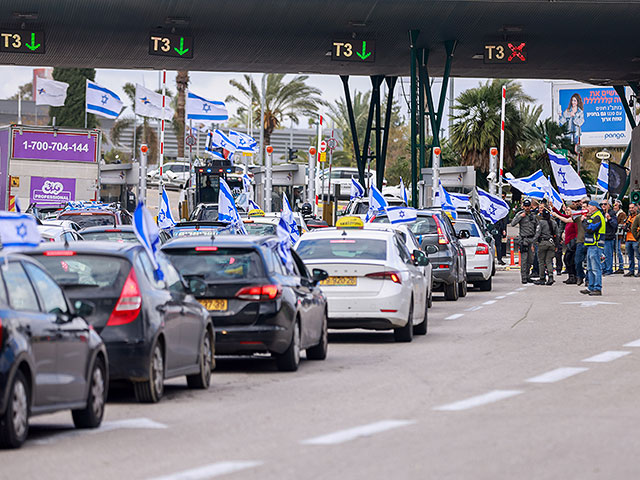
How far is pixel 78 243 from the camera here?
41.0 feet

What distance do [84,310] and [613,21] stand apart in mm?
29104

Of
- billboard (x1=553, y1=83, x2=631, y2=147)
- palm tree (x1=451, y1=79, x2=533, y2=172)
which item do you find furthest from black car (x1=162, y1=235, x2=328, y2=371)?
billboard (x1=553, y1=83, x2=631, y2=147)

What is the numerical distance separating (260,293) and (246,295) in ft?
0.50

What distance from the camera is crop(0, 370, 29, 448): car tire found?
9.12 m

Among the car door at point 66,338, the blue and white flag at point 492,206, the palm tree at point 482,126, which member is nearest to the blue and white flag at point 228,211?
the car door at point 66,338

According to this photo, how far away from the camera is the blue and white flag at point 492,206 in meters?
43.8

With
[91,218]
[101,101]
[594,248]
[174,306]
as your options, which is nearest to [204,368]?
[174,306]

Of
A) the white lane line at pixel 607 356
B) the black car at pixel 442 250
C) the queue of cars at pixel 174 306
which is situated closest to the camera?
the queue of cars at pixel 174 306

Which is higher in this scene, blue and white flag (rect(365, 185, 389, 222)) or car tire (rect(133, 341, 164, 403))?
blue and white flag (rect(365, 185, 389, 222))

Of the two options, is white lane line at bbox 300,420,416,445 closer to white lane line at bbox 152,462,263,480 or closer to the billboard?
white lane line at bbox 152,462,263,480

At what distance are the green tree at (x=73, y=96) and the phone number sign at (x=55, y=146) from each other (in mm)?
63109

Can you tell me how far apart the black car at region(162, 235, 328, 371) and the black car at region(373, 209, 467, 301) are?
1260cm

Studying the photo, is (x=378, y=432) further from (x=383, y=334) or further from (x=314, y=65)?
(x=314, y=65)

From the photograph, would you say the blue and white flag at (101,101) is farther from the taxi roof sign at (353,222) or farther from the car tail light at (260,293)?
the car tail light at (260,293)
